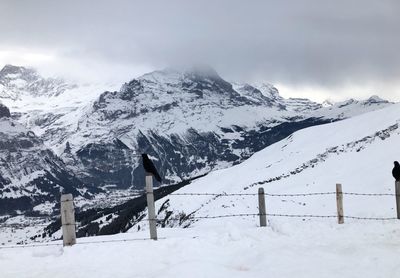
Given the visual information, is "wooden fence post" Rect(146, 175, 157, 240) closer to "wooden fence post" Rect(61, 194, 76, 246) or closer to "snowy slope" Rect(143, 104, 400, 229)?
"wooden fence post" Rect(61, 194, 76, 246)

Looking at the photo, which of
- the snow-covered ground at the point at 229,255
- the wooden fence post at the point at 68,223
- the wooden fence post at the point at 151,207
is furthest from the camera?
the wooden fence post at the point at 151,207

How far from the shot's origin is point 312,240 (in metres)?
18.6

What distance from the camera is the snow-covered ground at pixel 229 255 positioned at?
14.5m

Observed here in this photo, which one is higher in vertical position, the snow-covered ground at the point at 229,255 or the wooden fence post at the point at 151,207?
the wooden fence post at the point at 151,207

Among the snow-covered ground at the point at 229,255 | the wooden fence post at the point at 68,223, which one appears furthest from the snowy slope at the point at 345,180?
the wooden fence post at the point at 68,223

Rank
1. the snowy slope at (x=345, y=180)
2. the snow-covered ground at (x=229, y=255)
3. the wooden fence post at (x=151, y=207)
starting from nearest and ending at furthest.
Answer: the snow-covered ground at (x=229, y=255)
the wooden fence post at (x=151, y=207)
the snowy slope at (x=345, y=180)

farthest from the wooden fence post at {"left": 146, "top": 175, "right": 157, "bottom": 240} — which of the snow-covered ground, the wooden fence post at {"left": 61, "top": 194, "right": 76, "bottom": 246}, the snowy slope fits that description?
the snowy slope

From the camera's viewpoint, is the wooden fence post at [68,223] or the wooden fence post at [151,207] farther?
the wooden fence post at [151,207]

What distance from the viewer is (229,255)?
53.9 ft

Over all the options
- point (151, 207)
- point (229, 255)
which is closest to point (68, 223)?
point (151, 207)

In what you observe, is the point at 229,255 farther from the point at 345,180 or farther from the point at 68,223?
the point at 345,180

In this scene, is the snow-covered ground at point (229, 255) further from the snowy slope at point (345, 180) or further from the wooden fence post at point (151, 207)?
the snowy slope at point (345, 180)

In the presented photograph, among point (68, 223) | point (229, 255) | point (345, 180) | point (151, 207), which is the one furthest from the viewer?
point (345, 180)

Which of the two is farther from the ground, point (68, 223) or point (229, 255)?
point (68, 223)
